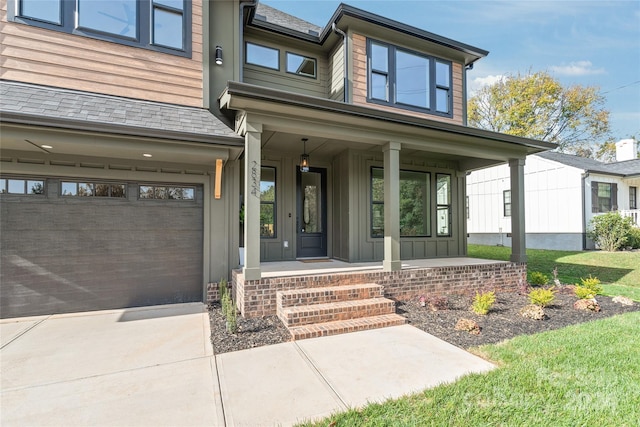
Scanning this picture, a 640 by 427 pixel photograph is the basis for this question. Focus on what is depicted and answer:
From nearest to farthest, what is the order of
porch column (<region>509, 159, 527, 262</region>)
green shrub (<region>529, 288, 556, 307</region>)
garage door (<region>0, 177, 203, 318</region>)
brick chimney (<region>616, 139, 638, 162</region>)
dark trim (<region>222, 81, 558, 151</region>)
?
1. dark trim (<region>222, 81, 558, 151</region>)
2. garage door (<region>0, 177, 203, 318</region>)
3. green shrub (<region>529, 288, 556, 307</region>)
4. porch column (<region>509, 159, 527, 262</region>)
5. brick chimney (<region>616, 139, 638, 162</region>)

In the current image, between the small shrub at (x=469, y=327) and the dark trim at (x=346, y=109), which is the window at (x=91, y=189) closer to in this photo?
the dark trim at (x=346, y=109)

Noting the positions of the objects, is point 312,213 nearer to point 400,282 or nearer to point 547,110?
point 400,282

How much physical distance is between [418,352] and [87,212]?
5.27 meters

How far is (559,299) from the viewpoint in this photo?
5.60 meters

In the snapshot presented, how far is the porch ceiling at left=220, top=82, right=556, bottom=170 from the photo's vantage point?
14.2 ft

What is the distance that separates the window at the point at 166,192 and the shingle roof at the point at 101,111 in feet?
4.03

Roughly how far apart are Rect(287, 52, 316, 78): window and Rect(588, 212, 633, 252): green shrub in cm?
1283

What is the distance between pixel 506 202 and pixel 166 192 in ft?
50.7

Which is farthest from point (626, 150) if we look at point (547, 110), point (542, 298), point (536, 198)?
point (542, 298)

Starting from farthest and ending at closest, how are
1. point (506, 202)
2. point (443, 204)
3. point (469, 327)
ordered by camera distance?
point (506, 202) → point (443, 204) → point (469, 327)

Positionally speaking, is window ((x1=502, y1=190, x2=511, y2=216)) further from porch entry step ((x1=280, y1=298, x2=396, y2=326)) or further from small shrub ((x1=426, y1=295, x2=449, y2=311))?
porch entry step ((x1=280, y1=298, x2=396, y2=326))

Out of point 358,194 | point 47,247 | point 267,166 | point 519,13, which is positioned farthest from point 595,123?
point 47,247

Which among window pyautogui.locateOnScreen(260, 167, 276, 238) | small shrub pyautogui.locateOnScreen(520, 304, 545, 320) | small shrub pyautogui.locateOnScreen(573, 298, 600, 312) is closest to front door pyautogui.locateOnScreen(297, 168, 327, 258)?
window pyautogui.locateOnScreen(260, 167, 276, 238)

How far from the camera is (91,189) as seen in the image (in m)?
4.78
